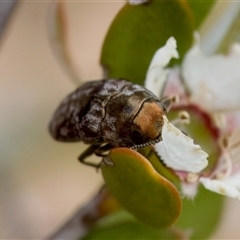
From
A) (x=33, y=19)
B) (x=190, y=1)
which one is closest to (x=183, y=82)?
(x=190, y=1)

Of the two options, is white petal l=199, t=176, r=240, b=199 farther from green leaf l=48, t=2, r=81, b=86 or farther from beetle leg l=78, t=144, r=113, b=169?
green leaf l=48, t=2, r=81, b=86

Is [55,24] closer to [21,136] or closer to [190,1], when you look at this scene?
[190,1]

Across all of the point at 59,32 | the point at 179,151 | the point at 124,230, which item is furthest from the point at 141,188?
the point at 59,32

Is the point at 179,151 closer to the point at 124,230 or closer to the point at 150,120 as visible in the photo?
the point at 150,120

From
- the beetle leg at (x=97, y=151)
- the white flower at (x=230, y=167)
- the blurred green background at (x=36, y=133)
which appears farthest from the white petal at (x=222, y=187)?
the blurred green background at (x=36, y=133)

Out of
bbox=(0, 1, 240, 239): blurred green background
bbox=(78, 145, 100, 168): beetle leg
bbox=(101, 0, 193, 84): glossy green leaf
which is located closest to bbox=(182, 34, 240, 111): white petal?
bbox=(101, 0, 193, 84): glossy green leaf

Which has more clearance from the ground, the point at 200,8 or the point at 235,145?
the point at 200,8

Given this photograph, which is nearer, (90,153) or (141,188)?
(141,188)
